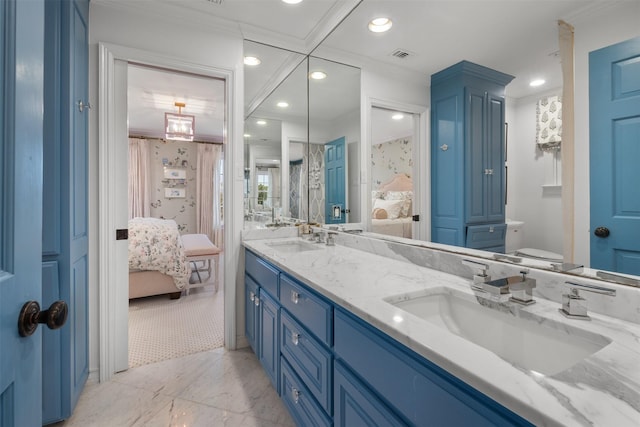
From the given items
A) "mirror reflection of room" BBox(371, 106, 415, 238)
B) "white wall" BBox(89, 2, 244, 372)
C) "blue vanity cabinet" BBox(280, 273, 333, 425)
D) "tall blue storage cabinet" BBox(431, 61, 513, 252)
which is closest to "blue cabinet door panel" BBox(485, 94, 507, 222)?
"tall blue storage cabinet" BBox(431, 61, 513, 252)

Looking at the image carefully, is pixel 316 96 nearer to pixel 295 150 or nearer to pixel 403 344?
pixel 295 150

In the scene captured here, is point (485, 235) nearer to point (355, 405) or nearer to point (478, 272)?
point (478, 272)

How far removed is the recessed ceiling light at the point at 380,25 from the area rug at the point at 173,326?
2.47m

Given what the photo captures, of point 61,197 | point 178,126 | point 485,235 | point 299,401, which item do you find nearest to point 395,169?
point 485,235

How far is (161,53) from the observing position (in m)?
1.98

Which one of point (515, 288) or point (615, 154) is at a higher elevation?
point (615, 154)

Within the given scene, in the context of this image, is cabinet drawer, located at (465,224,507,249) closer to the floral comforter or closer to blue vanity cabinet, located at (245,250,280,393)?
blue vanity cabinet, located at (245,250,280,393)

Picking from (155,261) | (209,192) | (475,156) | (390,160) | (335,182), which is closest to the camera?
(475,156)

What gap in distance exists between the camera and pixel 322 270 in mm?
1363

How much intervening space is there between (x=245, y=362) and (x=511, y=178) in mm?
2012

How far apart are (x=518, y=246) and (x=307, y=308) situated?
0.81 meters

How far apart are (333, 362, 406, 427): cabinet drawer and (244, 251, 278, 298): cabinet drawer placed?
0.68m

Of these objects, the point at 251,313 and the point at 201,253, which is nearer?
the point at 251,313

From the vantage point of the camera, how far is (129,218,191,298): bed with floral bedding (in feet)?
10.1
